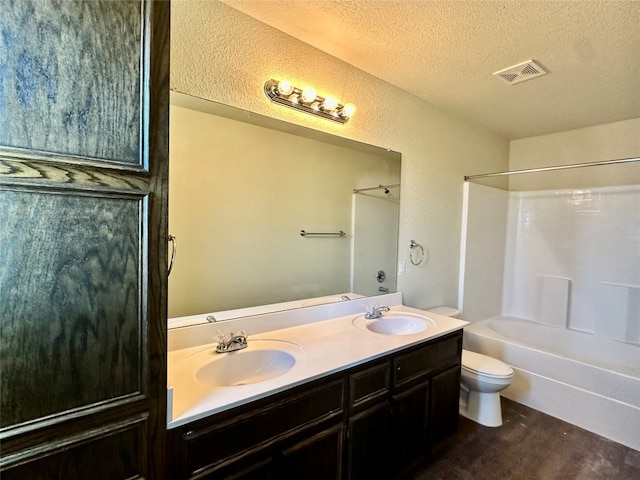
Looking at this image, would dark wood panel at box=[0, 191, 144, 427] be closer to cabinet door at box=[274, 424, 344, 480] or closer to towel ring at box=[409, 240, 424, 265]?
cabinet door at box=[274, 424, 344, 480]

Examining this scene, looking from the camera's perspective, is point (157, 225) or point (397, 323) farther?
point (397, 323)

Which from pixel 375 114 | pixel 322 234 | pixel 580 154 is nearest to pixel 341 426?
pixel 322 234

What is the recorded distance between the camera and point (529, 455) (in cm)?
206

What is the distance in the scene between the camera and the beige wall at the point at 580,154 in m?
2.96

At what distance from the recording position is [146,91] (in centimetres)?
85

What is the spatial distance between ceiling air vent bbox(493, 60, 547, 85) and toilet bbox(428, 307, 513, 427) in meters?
2.01

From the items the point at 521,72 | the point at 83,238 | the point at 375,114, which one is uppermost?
the point at 521,72

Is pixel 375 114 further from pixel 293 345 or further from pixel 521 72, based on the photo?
pixel 293 345

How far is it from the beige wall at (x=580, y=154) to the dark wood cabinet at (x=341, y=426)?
242 cm

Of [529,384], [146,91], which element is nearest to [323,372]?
[146,91]

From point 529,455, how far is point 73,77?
2893 mm

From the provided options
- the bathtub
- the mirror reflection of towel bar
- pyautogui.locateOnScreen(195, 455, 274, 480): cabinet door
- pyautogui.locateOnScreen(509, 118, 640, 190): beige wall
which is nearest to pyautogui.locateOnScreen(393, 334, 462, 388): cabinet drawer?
pyautogui.locateOnScreen(195, 455, 274, 480): cabinet door

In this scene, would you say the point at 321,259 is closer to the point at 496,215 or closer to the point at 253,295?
the point at 253,295

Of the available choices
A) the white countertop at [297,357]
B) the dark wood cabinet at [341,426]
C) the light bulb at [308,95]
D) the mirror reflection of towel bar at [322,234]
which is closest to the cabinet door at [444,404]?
the dark wood cabinet at [341,426]
